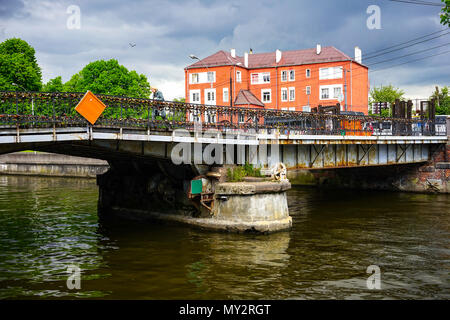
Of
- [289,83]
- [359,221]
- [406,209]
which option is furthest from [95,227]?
[289,83]

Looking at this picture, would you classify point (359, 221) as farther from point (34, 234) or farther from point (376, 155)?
point (34, 234)

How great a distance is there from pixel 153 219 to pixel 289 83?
171 ft

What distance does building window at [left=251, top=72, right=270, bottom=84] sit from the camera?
73.6m

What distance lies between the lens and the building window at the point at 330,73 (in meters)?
67.4

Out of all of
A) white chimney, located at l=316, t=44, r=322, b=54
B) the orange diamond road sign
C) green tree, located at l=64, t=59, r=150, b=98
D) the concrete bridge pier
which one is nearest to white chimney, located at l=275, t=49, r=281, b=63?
white chimney, located at l=316, t=44, r=322, b=54

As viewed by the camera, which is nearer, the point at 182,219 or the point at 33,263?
the point at 33,263

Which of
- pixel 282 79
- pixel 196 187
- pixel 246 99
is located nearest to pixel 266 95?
pixel 282 79

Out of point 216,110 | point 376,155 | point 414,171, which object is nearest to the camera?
point 216,110

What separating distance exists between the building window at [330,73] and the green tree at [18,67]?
4051 cm

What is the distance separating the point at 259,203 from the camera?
19.9 metres

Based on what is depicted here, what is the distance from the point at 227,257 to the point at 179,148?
6.14 metres

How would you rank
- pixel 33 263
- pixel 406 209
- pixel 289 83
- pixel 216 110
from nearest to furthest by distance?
pixel 33 263 → pixel 216 110 → pixel 406 209 → pixel 289 83

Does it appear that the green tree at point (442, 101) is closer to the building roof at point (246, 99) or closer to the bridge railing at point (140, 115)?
the building roof at point (246, 99)

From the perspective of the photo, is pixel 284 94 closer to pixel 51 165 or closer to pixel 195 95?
pixel 195 95
